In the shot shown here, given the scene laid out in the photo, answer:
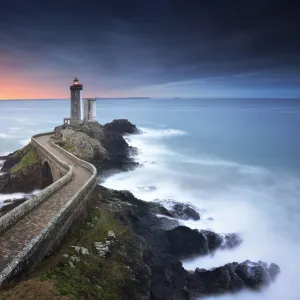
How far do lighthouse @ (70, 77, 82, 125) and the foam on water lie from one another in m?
12.0

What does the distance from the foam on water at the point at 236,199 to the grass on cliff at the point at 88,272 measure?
6090mm

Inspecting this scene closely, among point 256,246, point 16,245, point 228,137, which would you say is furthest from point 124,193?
point 228,137

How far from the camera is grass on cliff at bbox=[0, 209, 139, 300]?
9992 mm

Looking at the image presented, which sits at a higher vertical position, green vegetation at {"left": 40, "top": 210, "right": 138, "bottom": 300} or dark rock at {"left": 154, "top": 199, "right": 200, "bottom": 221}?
green vegetation at {"left": 40, "top": 210, "right": 138, "bottom": 300}

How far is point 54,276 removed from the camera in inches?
454

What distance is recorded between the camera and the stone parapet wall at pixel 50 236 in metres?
10.7

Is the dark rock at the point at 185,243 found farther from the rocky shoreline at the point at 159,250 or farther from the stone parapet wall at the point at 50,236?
the stone parapet wall at the point at 50,236

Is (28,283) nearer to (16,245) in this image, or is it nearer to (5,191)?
(16,245)

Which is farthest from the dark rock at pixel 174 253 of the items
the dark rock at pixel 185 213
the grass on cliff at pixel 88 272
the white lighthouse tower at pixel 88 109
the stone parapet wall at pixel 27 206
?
the white lighthouse tower at pixel 88 109

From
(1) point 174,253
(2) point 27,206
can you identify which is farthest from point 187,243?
(2) point 27,206

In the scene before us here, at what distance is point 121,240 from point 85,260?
3.43 m

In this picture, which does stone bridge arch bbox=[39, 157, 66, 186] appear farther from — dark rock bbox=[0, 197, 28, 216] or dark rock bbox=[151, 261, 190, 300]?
dark rock bbox=[151, 261, 190, 300]

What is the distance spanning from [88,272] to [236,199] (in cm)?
2378

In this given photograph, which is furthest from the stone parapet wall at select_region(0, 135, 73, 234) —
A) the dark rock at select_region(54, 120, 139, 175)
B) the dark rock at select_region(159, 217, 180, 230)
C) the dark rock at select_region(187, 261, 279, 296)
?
the dark rock at select_region(54, 120, 139, 175)
